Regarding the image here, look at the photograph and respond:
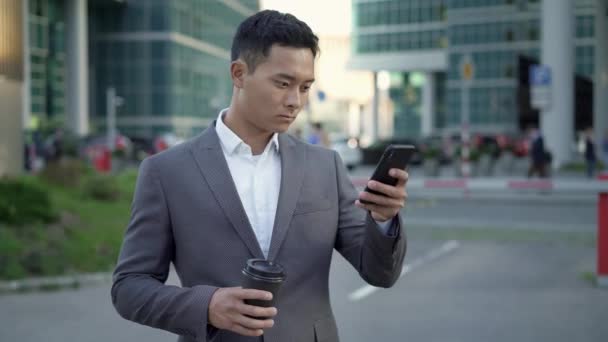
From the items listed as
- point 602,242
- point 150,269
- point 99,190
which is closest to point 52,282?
point 602,242

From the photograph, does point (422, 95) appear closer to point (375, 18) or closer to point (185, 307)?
point (375, 18)

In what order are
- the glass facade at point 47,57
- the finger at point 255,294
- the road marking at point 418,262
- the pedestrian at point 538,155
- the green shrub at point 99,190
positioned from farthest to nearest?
1. the glass facade at point 47,57
2. the pedestrian at point 538,155
3. the green shrub at point 99,190
4. the road marking at point 418,262
5. the finger at point 255,294

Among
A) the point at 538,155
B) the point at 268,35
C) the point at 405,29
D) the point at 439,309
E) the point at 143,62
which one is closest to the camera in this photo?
the point at 268,35

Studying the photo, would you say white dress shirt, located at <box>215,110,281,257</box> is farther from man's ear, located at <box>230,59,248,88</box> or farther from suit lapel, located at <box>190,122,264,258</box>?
man's ear, located at <box>230,59,248,88</box>

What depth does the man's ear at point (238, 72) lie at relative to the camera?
105 inches

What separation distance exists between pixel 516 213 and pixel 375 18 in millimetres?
73091

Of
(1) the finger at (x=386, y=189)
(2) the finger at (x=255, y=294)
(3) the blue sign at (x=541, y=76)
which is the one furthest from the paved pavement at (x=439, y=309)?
(3) the blue sign at (x=541, y=76)

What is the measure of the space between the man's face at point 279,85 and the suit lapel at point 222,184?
6.6 inches

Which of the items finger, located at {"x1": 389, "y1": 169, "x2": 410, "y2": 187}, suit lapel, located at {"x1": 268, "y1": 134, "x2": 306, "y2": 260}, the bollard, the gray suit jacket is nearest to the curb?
the bollard

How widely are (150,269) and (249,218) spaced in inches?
12.7

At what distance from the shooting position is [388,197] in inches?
95.3

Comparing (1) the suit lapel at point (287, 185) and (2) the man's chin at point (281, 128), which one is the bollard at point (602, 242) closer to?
(1) the suit lapel at point (287, 185)

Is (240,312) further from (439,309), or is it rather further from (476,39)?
(476,39)

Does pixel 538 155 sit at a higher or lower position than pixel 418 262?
higher
